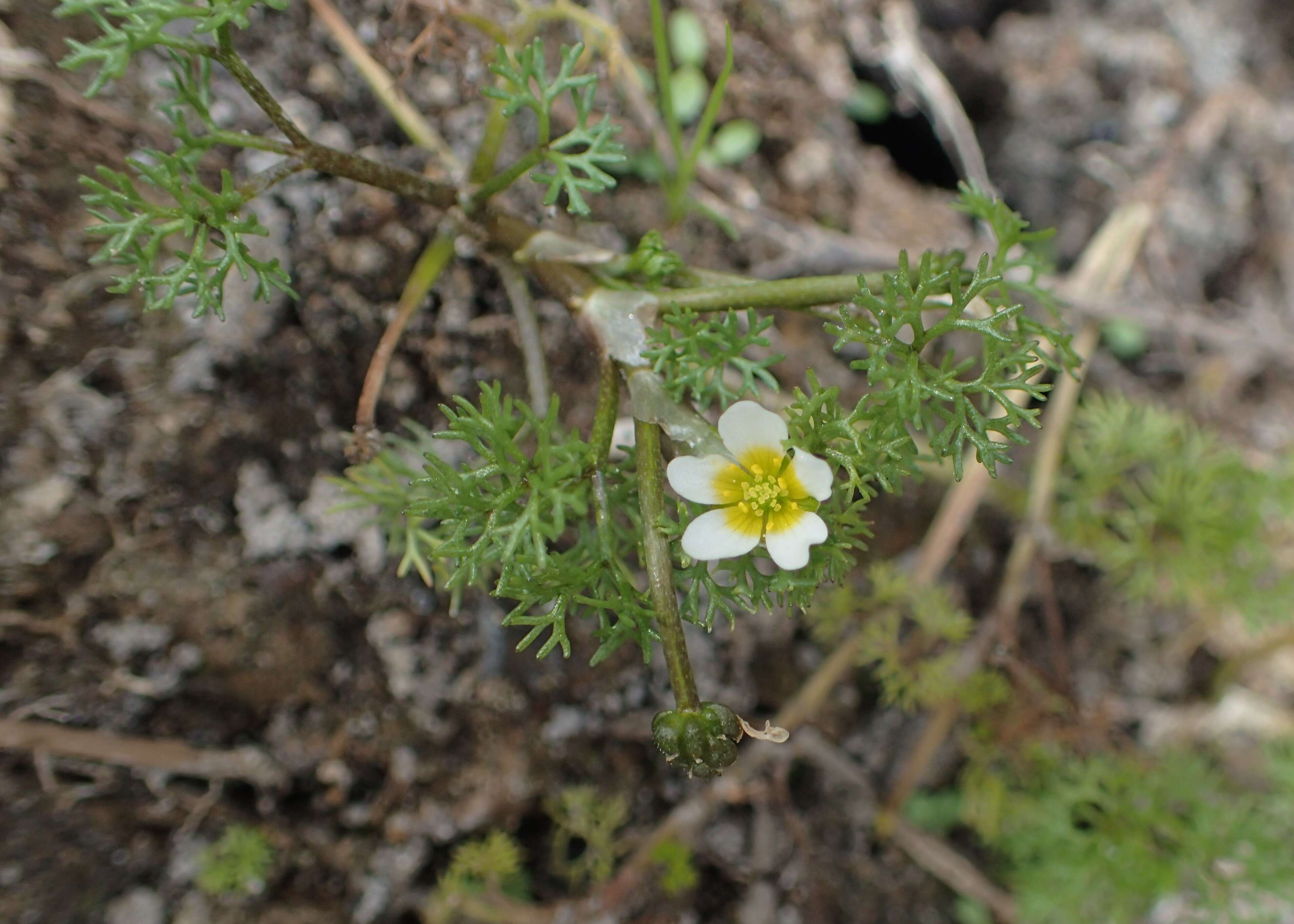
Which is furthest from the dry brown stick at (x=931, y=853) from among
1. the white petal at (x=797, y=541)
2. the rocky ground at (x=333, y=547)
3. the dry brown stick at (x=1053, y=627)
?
the white petal at (x=797, y=541)

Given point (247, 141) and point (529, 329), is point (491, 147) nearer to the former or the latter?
point (529, 329)

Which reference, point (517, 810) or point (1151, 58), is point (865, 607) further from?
point (1151, 58)

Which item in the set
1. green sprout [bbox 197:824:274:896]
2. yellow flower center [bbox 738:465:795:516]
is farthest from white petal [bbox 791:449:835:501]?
green sprout [bbox 197:824:274:896]

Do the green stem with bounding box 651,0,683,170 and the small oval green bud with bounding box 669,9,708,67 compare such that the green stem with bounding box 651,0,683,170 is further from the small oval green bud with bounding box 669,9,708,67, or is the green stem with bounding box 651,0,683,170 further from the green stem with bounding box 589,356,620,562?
the green stem with bounding box 589,356,620,562

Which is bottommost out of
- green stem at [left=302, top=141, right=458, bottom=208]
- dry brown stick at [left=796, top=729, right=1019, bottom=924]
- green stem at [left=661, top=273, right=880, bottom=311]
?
dry brown stick at [left=796, top=729, right=1019, bottom=924]

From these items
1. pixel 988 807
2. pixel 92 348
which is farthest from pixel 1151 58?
pixel 92 348

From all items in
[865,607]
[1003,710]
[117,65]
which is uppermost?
[117,65]

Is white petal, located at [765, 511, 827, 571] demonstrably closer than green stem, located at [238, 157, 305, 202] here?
Yes
